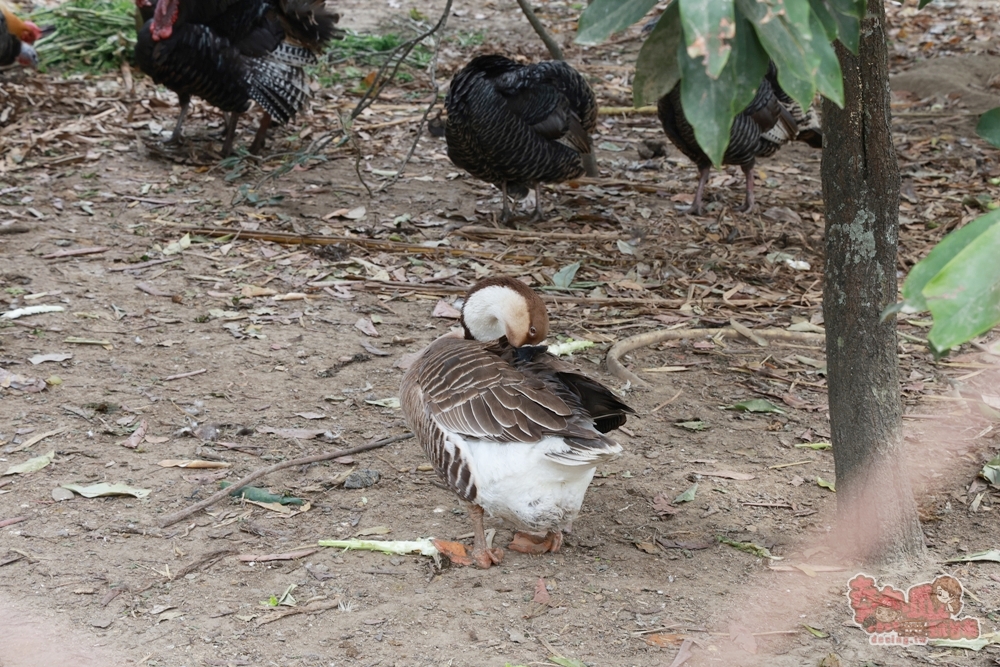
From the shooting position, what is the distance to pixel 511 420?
131 inches

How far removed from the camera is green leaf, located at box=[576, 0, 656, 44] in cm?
165

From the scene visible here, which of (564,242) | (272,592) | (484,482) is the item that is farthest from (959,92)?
(272,592)

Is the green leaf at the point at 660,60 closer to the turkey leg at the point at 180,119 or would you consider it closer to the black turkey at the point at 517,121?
the black turkey at the point at 517,121

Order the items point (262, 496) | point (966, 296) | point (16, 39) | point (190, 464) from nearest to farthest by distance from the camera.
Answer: point (966, 296), point (262, 496), point (190, 464), point (16, 39)

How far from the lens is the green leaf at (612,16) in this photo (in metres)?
1.65

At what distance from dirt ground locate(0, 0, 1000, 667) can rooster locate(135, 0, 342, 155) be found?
49 cm

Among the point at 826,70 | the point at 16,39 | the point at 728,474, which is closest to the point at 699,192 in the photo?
the point at 728,474

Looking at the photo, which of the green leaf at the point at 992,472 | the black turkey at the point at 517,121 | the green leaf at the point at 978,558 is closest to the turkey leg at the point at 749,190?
the black turkey at the point at 517,121

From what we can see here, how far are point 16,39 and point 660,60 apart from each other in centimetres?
947

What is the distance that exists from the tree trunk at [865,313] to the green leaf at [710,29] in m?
1.78

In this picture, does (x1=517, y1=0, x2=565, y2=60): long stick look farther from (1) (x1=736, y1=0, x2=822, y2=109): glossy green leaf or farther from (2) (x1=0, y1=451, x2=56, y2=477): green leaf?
(1) (x1=736, y1=0, x2=822, y2=109): glossy green leaf

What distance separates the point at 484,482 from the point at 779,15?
2215 millimetres

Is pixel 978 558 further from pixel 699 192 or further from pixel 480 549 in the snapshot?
pixel 699 192

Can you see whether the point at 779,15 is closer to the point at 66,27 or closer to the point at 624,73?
the point at 624,73
